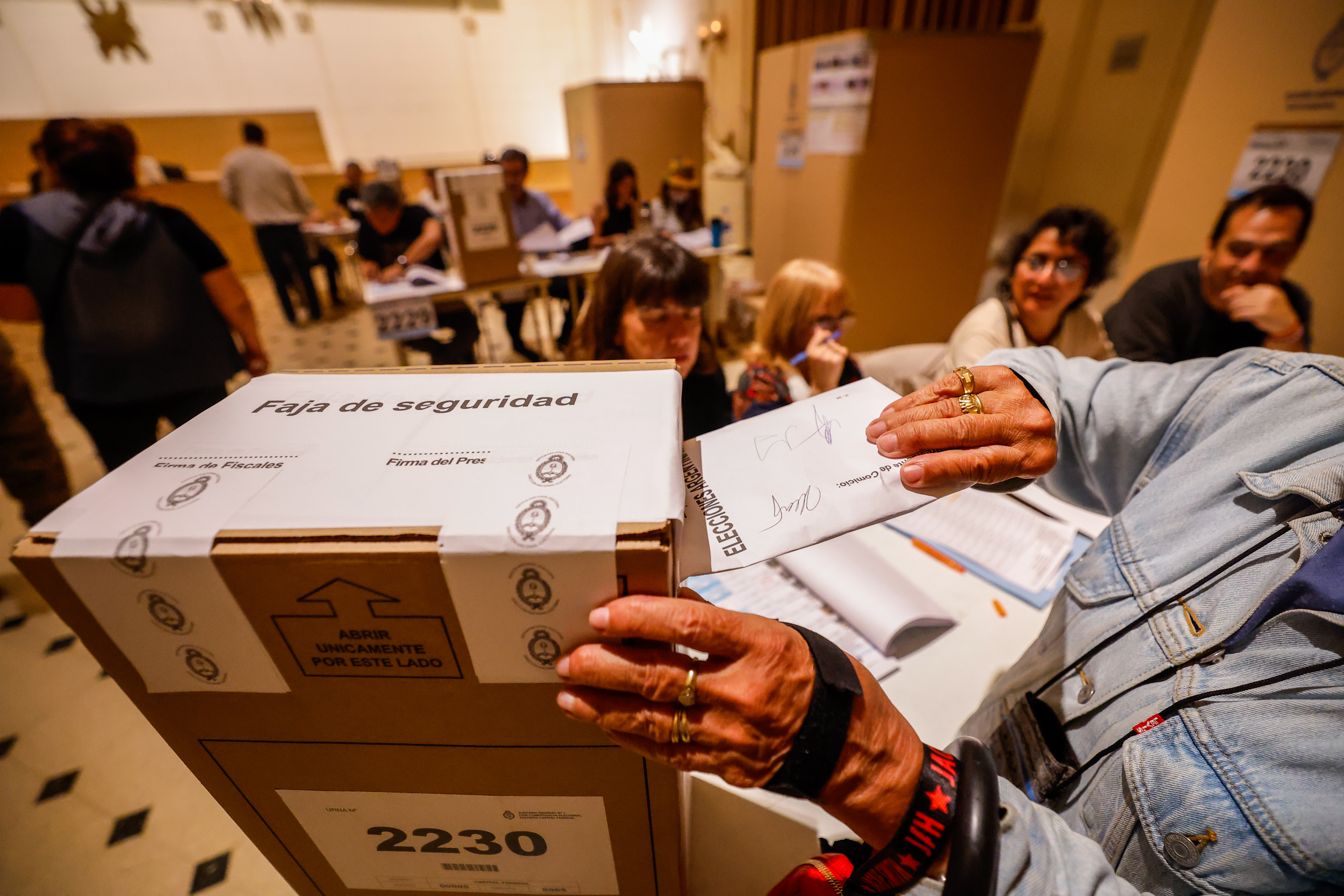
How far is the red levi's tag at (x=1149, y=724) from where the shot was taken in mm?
587

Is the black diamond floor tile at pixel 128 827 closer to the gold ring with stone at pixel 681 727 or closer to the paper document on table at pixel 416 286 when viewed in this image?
the gold ring with stone at pixel 681 727

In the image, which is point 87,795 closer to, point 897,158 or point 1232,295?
point 1232,295

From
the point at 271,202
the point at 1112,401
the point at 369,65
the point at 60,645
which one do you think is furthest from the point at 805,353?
the point at 369,65

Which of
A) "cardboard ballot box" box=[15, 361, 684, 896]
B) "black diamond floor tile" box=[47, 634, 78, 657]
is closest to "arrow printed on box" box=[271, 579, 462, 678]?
"cardboard ballot box" box=[15, 361, 684, 896]

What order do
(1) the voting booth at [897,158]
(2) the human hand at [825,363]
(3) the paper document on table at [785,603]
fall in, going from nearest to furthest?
(3) the paper document on table at [785,603] → (2) the human hand at [825,363] → (1) the voting booth at [897,158]

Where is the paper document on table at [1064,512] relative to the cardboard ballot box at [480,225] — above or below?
below

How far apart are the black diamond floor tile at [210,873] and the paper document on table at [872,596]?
1472mm

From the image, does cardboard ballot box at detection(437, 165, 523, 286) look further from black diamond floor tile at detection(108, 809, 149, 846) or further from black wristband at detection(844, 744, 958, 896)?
black wristband at detection(844, 744, 958, 896)

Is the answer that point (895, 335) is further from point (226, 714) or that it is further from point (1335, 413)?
point (226, 714)

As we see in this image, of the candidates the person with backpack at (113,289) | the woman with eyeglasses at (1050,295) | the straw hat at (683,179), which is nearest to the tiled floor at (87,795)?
the person with backpack at (113,289)

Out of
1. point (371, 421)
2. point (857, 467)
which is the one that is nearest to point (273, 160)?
point (371, 421)

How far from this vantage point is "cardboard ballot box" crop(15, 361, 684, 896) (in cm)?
40

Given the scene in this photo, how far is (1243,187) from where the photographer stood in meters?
2.24

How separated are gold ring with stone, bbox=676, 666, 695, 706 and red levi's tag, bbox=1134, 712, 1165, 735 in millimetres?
534
